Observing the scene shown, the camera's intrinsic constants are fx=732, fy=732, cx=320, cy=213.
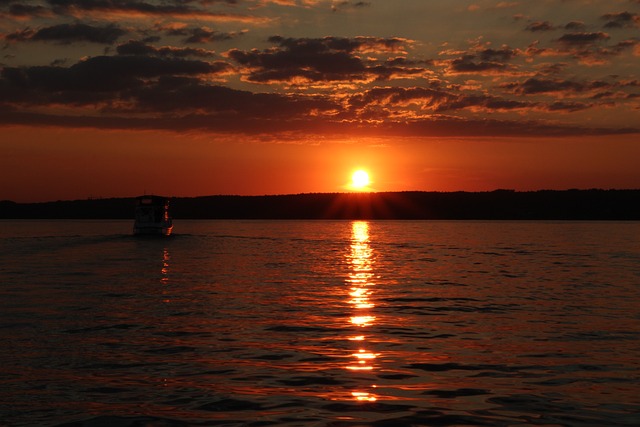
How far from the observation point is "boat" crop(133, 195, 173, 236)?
9738cm

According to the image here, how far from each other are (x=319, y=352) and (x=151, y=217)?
A: 83.1m

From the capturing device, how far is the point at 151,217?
324ft

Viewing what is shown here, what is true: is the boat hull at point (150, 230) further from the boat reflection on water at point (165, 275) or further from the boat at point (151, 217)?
the boat reflection on water at point (165, 275)

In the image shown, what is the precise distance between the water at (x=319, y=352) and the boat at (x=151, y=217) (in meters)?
57.3

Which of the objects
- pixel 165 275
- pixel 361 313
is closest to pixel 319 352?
pixel 361 313

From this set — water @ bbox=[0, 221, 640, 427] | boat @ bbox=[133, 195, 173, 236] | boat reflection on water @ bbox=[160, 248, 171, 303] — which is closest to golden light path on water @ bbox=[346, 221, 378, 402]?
water @ bbox=[0, 221, 640, 427]

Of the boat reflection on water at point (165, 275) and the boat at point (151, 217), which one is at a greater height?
the boat at point (151, 217)

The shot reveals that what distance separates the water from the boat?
57338 millimetres

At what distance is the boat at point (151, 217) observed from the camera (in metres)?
97.4

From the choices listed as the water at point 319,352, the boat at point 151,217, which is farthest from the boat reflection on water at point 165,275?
the boat at point 151,217

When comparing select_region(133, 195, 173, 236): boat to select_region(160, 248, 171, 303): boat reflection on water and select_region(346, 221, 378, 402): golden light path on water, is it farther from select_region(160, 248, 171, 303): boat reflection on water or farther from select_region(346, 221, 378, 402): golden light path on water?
select_region(346, 221, 378, 402): golden light path on water

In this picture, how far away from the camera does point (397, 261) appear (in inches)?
2351

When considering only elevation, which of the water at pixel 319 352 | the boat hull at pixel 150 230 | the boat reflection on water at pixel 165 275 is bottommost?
the boat reflection on water at pixel 165 275

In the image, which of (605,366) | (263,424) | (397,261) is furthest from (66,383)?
(397,261)
